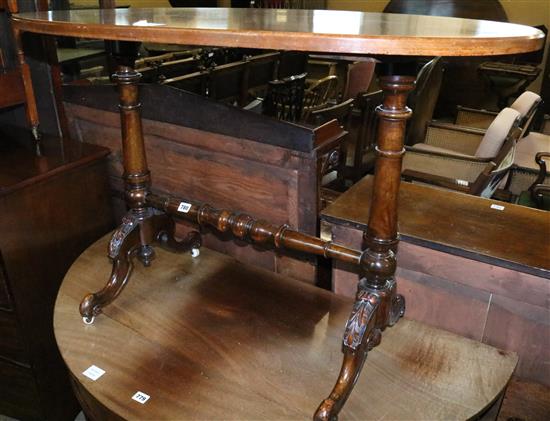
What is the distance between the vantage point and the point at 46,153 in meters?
1.60

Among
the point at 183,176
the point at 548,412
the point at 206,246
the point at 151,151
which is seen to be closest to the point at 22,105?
the point at 151,151

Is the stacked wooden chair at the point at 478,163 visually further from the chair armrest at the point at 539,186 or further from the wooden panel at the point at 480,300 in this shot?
the wooden panel at the point at 480,300

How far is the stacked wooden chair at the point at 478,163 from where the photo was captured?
6.61 ft

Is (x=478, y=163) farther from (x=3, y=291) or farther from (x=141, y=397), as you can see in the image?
(x=3, y=291)

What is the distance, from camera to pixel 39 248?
1479 mm

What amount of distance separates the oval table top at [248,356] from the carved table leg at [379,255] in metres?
0.06

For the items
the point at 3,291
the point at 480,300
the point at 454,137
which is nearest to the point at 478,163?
the point at 454,137

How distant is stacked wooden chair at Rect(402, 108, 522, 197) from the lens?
6.61 ft

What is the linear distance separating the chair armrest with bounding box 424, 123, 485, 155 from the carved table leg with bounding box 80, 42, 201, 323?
2247 mm

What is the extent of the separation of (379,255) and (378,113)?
0.29 metres

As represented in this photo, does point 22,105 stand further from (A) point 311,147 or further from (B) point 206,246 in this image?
(A) point 311,147

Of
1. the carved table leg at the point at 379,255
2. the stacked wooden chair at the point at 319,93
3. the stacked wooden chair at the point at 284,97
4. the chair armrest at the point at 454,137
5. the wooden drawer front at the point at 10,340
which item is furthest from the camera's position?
the stacked wooden chair at the point at 319,93

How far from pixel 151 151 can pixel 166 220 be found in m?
0.29

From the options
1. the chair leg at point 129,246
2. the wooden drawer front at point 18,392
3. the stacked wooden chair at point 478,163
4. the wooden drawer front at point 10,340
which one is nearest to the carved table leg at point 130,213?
the chair leg at point 129,246
